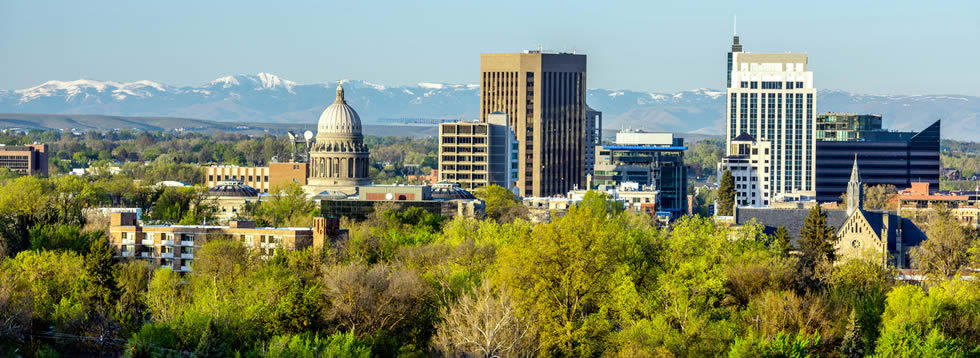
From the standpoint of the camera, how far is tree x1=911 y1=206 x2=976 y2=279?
124406 millimetres

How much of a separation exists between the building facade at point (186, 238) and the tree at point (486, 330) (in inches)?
1264

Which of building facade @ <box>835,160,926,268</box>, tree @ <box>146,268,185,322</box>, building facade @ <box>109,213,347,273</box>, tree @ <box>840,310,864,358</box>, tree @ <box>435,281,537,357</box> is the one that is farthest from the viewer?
building facade @ <box>835,160,926,268</box>

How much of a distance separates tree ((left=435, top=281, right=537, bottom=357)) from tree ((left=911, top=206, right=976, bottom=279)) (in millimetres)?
38436

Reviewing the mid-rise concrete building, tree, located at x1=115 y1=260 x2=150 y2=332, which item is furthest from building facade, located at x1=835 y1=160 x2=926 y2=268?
the mid-rise concrete building

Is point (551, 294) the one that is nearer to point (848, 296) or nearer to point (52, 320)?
point (848, 296)

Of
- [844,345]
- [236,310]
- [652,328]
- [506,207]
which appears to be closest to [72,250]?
[236,310]

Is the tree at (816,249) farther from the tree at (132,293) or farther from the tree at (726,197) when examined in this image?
the tree at (726,197)

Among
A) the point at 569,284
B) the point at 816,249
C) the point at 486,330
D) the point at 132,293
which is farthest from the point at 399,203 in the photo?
the point at 486,330

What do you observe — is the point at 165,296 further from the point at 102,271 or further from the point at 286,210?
the point at 286,210

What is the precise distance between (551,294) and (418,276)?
11.6 metres

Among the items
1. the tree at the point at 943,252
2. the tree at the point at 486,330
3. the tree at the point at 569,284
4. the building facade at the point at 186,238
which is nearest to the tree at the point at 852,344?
the tree at the point at 569,284

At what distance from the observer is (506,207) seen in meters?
186

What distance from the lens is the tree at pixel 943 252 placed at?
12441cm

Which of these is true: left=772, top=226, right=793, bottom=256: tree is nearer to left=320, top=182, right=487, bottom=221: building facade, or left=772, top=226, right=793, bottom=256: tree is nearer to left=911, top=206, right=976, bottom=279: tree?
left=911, top=206, right=976, bottom=279: tree
